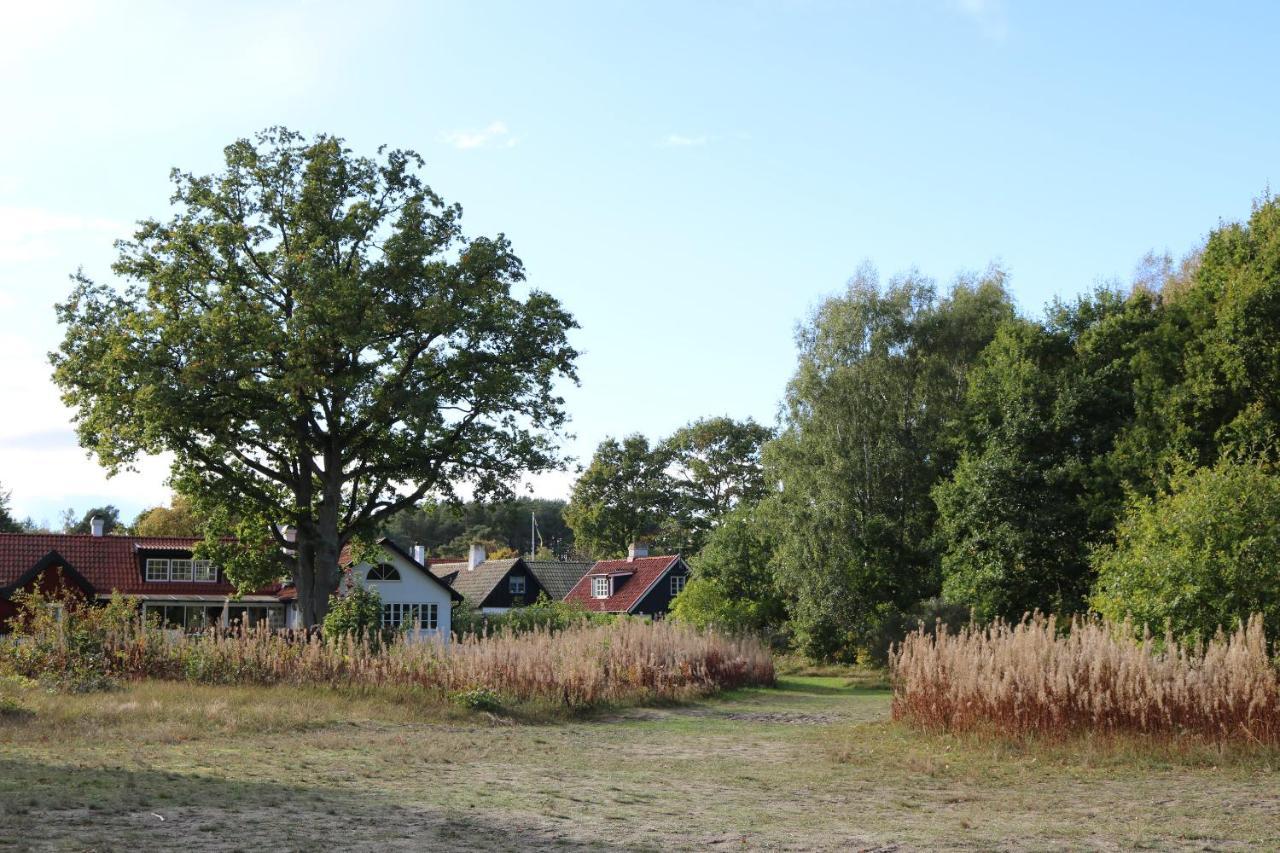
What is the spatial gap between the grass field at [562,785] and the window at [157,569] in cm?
3512

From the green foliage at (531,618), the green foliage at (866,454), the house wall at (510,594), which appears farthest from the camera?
the house wall at (510,594)

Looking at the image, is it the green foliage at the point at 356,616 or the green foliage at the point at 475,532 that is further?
the green foliage at the point at 475,532

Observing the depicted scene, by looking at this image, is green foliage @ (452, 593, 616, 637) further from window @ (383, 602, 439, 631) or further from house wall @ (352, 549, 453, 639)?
house wall @ (352, 549, 453, 639)

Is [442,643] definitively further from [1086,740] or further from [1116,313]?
[1116,313]

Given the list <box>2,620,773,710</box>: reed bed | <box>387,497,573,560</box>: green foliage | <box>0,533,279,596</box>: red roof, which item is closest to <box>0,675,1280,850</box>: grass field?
<box>2,620,773,710</box>: reed bed

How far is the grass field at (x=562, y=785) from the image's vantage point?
870 cm

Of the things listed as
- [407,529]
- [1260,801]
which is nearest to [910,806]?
[1260,801]

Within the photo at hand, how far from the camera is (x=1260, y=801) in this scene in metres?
10.6

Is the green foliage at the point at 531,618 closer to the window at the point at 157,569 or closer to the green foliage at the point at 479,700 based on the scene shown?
the window at the point at 157,569

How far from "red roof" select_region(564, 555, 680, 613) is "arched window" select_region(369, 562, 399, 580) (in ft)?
37.2

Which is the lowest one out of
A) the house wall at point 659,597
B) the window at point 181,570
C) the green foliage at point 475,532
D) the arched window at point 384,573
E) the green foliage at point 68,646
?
the house wall at point 659,597

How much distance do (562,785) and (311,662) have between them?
11.6 m

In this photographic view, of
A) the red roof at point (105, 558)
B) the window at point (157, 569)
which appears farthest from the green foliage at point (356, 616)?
the window at point (157, 569)

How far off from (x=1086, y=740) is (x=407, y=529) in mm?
105378
